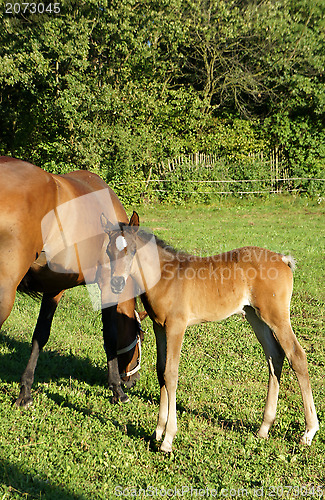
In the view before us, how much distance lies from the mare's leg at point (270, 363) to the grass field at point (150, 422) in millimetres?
178

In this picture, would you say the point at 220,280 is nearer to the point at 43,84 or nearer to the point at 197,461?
the point at 197,461

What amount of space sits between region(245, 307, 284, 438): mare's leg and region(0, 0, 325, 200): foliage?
Answer: 641 inches

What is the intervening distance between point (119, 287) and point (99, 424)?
5.11 ft

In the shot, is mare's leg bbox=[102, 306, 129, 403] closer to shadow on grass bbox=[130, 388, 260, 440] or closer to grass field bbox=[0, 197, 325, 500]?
grass field bbox=[0, 197, 325, 500]

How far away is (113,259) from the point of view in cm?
370

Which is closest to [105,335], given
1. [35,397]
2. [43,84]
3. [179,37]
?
[35,397]

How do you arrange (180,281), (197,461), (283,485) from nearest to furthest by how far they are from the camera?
(283,485) → (197,461) → (180,281)

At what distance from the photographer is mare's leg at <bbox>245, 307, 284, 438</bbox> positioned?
4203 mm

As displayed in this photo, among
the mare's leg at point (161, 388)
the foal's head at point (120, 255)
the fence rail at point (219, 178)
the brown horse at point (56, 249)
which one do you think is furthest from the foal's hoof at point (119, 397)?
the fence rail at point (219, 178)

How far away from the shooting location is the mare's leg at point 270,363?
4.20 metres

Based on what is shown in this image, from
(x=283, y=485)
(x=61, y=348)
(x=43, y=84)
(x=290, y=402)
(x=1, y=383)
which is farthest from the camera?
(x=43, y=84)

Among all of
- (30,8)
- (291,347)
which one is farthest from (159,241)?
(30,8)

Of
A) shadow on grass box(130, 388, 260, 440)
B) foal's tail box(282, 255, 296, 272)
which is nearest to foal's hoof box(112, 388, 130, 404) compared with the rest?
shadow on grass box(130, 388, 260, 440)

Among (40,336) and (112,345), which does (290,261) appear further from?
(40,336)
